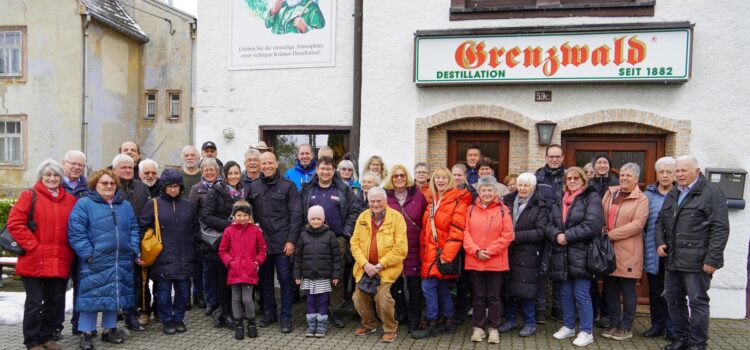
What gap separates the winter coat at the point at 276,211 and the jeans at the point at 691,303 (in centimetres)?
371

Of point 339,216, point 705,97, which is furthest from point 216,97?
point 705,97

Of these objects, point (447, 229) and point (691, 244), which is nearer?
point (691, 244)

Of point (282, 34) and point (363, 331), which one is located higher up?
point (282, 34)

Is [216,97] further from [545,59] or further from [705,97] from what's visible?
[705,97]

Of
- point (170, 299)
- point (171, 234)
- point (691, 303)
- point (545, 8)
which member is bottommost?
point (170, 299)

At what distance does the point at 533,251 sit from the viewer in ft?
16.9

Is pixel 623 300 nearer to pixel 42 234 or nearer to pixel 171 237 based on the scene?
pixel 171 237

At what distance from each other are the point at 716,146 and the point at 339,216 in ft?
15.0

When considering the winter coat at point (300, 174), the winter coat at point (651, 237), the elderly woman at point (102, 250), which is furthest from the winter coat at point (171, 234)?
the winter coat at point (651, 237)

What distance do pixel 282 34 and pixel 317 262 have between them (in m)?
3.73

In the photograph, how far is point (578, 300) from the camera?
5164 millimetres

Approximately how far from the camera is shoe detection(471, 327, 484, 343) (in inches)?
203

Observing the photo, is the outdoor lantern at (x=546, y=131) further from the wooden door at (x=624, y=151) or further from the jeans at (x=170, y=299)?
the jeans at (x=170, y=299)

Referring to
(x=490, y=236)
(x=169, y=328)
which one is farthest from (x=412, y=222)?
(x=169, y=328)
